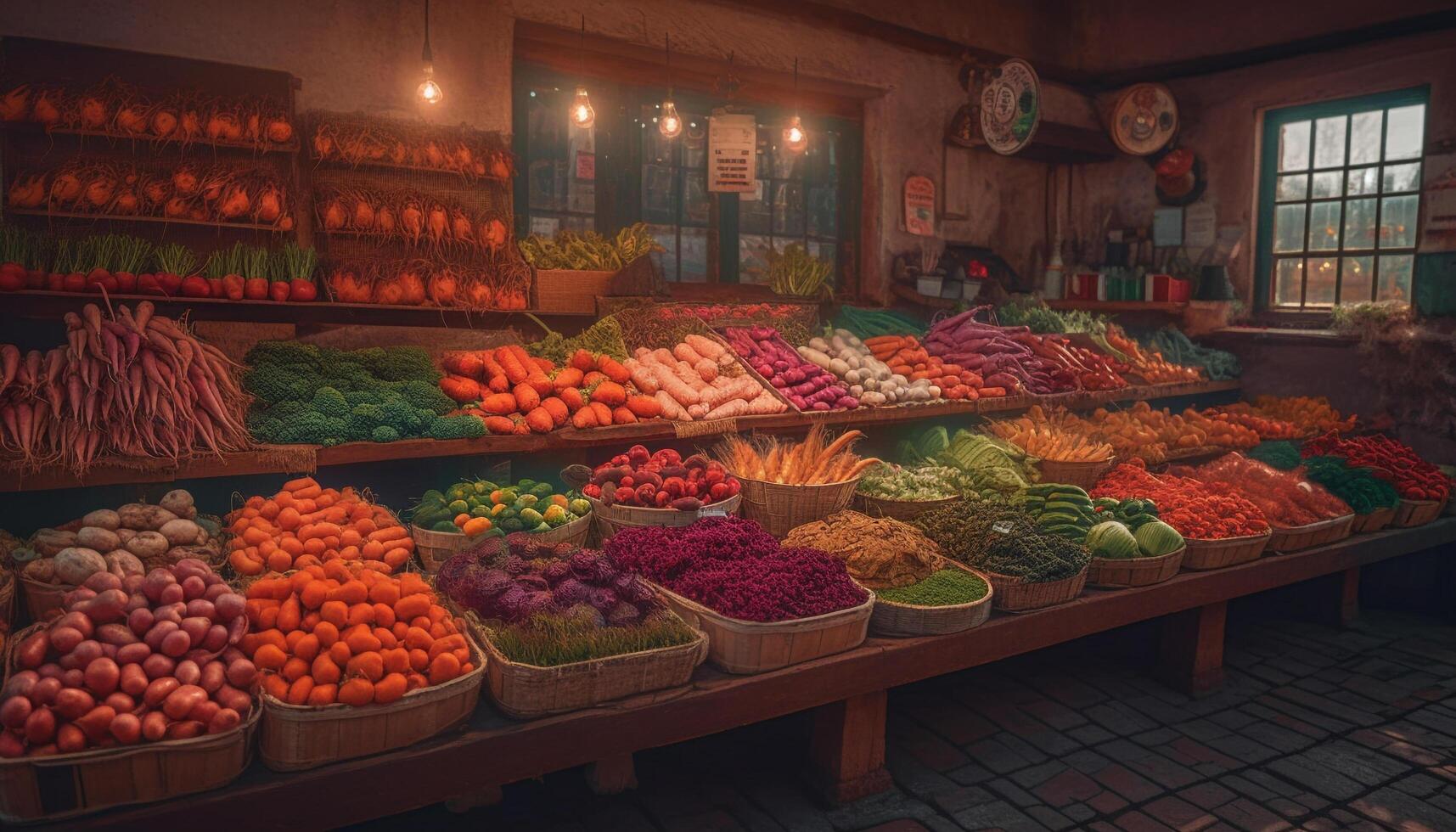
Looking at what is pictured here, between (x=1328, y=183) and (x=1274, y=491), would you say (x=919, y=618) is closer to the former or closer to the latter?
(x=1274, y=491)

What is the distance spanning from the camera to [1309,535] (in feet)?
16.4

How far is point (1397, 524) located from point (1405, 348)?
209 cm

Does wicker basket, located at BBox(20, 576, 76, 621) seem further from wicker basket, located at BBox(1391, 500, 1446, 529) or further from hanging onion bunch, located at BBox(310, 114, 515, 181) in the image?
wicker basket, located at BBox(1391, 500, 1446, 529)

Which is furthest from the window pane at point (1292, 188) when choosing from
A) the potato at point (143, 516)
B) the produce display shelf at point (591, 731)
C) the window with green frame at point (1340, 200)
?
the potato at point (143, 516)

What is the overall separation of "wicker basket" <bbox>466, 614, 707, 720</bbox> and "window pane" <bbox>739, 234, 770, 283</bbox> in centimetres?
492

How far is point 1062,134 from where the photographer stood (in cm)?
842

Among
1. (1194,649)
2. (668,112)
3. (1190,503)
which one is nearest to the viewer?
(1194,649)

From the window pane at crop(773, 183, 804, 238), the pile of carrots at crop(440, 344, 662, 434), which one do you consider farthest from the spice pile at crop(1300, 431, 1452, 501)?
the pile of carrots at crop(440, 344, 662, 434)

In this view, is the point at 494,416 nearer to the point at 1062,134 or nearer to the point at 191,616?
the point at 191,616

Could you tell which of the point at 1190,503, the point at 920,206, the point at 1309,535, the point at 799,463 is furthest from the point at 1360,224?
the point at 799,463

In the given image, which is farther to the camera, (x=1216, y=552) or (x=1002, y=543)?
(x=1216, y=552)

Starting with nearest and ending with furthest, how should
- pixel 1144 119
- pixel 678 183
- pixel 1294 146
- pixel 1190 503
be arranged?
pixel 1190 503 → pixel 678 183 → pixel 1294 146 → pixel 1144 119

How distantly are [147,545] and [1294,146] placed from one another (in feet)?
29.1

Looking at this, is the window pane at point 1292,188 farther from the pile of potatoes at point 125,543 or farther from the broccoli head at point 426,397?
the pile of potatoes at point 125,543
